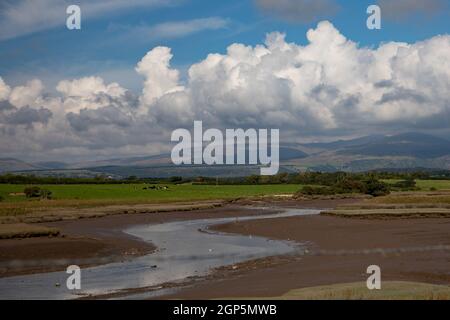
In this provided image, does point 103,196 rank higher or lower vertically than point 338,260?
lower

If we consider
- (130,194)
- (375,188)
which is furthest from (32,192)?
(375,188)

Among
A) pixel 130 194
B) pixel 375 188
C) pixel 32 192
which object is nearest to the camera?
pixel 32 192

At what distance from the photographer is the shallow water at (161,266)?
1154 inches

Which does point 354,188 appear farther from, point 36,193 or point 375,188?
point 36,193

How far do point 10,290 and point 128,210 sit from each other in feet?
219

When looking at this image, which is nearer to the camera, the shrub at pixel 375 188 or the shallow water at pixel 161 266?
the shallow water at pixel 161 266

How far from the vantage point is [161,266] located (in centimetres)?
3741

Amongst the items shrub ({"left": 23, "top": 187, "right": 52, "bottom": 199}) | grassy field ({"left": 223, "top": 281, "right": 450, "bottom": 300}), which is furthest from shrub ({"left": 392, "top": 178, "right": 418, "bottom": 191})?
grassy field ({"left": 223, "top": 281, "right": 450, "bottom": 300})

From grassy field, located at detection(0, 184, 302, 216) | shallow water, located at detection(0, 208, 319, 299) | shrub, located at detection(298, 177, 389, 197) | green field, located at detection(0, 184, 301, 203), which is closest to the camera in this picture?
shallow water, located at detection(0, 208, 319, 299)

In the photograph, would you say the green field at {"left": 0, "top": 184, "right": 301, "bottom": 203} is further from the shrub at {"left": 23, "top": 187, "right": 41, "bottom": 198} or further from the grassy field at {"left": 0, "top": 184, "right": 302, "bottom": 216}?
Result: the shrub at {"left": 23, "top": 187, "right": 41, "bottom": 198}

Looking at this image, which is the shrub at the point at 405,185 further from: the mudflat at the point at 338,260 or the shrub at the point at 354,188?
the mudflat at the point at 338,260

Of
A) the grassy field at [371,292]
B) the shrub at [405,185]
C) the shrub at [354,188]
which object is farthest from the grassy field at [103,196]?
the grassy field at [371,292]

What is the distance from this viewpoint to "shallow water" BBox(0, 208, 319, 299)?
29302 mm
